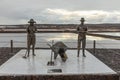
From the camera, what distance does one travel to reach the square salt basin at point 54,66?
955cm

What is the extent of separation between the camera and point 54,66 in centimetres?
1021

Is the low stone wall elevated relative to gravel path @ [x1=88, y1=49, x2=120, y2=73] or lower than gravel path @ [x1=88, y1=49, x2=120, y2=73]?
elevated

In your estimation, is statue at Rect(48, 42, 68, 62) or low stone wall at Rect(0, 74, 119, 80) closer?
low stone wall at Rect(0, 74, 119, 80)

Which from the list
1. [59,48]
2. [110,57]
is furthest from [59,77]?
[110,57]

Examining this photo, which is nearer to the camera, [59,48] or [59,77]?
[59,77]

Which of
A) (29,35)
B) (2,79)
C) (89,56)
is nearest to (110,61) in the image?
(89,56)

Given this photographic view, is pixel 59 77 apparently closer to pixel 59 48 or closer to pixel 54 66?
pixel 54 66

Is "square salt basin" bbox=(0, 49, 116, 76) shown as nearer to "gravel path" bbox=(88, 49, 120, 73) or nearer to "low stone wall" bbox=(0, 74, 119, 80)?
"low stone wall" bbox=(0, 74, 119, 80)

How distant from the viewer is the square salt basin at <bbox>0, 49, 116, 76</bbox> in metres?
9.55

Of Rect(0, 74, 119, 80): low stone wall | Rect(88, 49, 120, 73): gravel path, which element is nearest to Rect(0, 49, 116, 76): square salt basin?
Rect(0, 74, 119, 80): low stone wall

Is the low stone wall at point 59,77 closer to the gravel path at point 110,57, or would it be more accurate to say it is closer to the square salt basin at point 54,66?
the square salt basin at point 54,66

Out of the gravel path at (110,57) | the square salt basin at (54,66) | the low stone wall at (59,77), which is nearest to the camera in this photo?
the low stone wall at (59,77)

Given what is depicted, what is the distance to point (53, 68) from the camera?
995 centimetres

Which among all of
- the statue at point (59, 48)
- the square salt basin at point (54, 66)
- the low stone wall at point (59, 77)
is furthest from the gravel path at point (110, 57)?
the low stone wall at point (59, 77)
